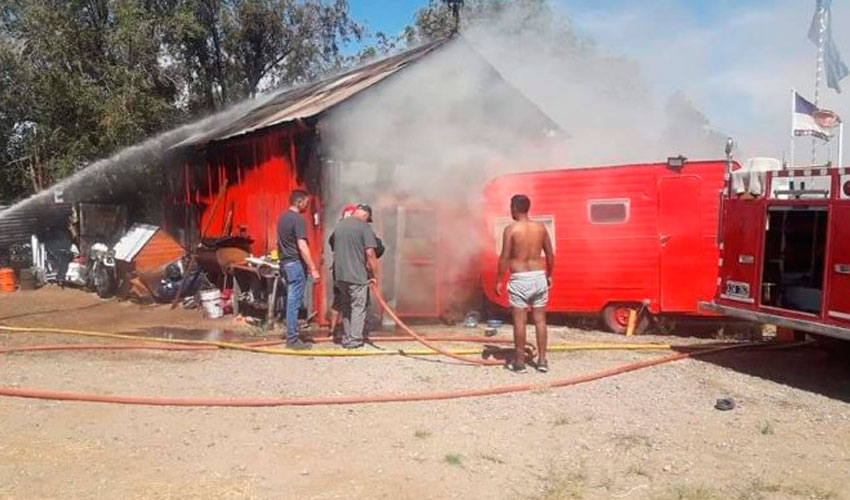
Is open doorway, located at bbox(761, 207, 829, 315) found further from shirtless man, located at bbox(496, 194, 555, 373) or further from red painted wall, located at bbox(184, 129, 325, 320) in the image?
red painted wall, located at bbox(184, 129, 325, 320)

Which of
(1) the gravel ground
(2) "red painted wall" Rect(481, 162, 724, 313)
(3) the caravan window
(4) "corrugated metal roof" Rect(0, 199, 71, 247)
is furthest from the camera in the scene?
(4) "corrugated metal roof" Rect(0, 199, 71, 247)

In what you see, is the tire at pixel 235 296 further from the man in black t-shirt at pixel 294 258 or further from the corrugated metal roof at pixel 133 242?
the corrugated metal roof at pixel 133 242

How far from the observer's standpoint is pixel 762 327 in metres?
9.77

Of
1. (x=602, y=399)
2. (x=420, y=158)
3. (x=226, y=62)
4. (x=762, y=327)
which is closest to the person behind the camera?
(x=602, y=399)

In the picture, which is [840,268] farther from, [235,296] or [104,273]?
[104,273]

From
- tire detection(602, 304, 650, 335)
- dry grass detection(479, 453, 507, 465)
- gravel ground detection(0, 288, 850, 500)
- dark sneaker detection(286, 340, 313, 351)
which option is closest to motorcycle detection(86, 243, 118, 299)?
gravel ground detection(0, 288, 850, 500)

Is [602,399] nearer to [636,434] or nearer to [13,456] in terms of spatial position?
[636,434]

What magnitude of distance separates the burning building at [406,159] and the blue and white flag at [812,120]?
4761 millimetres

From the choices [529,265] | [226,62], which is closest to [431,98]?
[529,265]

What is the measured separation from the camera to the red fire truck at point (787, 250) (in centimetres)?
665

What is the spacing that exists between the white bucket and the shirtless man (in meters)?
5.77

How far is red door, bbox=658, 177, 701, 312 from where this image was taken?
9.22 m

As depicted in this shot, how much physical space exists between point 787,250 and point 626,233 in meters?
2.14

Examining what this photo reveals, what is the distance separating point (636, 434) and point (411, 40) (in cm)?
2057
